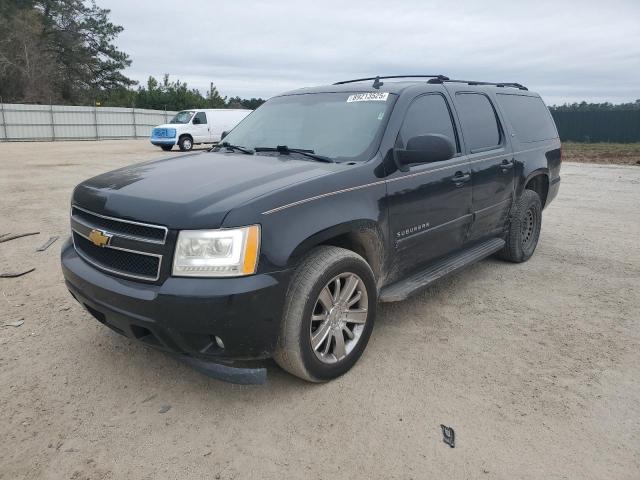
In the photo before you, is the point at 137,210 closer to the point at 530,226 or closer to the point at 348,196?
the point at 348,196

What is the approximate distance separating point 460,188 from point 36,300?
3676 mm

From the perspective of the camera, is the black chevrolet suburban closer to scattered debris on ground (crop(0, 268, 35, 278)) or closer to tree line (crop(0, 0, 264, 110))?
scattered debris on ground (crop(0, 268, 35, 278))

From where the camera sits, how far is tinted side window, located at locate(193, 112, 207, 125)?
2338 cm

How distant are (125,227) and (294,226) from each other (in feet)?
3.06

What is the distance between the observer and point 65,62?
4475 cm

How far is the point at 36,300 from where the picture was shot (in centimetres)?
422

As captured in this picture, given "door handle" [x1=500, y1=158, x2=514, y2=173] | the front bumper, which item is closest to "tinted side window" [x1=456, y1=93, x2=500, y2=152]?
"door handle" [x1=500, y1=158, x2=514, y2=173]

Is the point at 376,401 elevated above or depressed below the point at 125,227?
below

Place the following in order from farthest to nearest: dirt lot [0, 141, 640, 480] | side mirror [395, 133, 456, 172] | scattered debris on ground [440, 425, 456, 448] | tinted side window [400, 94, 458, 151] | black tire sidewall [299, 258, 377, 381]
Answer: tinted side window [400, 94, 458, 151]
side mirror [395, 133, 456, 172]
black tire sidewall [299, 258, 377, 381]
scattered debris on ground [440, 425, 456, 448]
dirt lot [0, 141, 640, 480]

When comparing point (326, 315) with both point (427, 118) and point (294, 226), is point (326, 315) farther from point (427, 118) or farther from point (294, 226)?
point (427, 118)

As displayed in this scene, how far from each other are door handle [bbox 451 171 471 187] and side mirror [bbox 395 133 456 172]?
0.58 m

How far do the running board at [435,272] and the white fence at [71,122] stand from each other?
33.0 metres

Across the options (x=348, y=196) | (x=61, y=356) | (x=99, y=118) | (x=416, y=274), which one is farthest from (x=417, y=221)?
(x=99, y=118)

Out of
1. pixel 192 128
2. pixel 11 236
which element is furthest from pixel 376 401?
pixel 192 128
